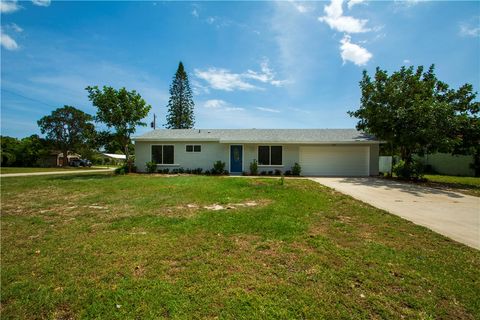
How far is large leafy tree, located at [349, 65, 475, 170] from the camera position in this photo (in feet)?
38.3

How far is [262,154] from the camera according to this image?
653 inches

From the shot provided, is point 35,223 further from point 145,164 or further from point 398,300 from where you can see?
point 145,164

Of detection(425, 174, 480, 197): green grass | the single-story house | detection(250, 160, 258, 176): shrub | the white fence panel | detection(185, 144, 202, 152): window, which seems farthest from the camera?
the white fence panel

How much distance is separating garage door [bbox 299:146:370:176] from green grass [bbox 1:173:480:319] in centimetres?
1124

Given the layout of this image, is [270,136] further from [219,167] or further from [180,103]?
[180,103]

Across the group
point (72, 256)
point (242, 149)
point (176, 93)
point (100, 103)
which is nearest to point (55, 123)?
point (176, 93)

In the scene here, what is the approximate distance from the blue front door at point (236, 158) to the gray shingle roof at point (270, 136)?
732 mm

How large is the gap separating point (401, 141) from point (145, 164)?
→ 654 inches

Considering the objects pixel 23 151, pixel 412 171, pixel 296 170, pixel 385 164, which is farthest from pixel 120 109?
pixel 23 151

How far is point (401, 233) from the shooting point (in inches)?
173

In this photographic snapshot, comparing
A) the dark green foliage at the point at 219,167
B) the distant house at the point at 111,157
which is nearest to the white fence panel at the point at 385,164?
the dark green foliage at the point at 219,167

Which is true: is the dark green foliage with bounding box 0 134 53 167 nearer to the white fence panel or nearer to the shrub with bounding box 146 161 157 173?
the shrub with bounding box 146 161 157 173

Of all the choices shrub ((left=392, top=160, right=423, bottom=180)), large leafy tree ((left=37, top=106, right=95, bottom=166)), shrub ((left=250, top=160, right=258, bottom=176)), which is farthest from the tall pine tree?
shrub ((left=392, top=160, right=423, bottom=180))

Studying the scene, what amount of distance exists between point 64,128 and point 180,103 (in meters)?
22.9
